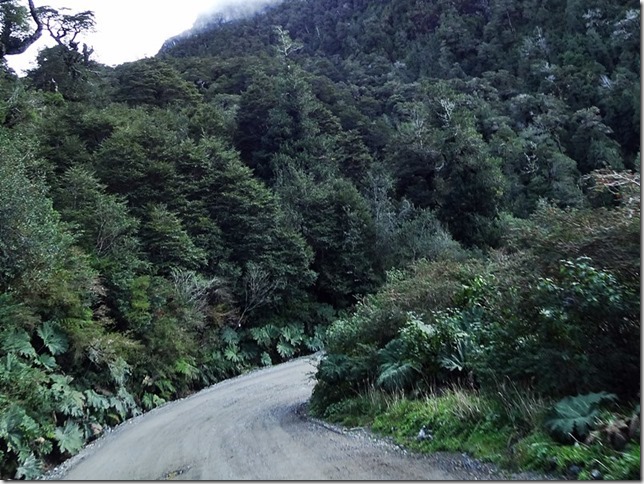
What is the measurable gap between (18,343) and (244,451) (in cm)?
747

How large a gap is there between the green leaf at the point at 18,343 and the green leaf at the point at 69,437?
6.34 feet

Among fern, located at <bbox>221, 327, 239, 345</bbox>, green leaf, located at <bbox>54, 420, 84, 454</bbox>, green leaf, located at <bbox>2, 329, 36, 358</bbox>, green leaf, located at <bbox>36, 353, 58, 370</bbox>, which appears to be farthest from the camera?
fern, located at <bbox>221, 327, 239, 345</bbox>

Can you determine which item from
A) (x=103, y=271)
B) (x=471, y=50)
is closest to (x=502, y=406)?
(x=103, y=271)

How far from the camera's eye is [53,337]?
13.3m

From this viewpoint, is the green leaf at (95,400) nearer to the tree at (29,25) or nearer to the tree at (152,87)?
the tree at (29,25)

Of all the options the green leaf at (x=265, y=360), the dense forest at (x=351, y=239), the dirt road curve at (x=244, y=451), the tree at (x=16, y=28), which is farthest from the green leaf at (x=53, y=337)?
the tree at (x=16, y=28)

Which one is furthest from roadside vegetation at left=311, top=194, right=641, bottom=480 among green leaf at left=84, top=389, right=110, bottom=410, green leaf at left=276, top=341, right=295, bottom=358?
green leaf at left=276, top=341, right=295, bottom=358

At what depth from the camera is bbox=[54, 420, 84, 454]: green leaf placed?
452 inches

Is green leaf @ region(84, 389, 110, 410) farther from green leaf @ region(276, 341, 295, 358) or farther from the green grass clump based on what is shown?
green leaf @ region(276, 341, 295, 358)

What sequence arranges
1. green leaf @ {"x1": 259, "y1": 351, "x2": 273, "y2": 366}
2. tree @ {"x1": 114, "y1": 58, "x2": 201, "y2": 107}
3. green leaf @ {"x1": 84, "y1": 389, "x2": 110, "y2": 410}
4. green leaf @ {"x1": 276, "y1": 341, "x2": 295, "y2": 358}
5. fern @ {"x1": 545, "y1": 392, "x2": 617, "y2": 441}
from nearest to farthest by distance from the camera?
fern @ {"x1": 545, "y1": 392, "x2": 617, "y2": 441}
green leaf @ {"x1": 84, "y1": 389, "x2": 110, "y2": 410}
green leaf @ {"x1": 259, "y1": 351, "x2": 273, "y2": 366}
green leaf @ {"x1": 276, "y1": 341, "x2": 295, "y2": 358}
tree @ {"x1": 114, "y1": 58, "x2": 201, "y2": 107}

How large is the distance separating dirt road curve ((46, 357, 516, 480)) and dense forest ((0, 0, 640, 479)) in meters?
0.65

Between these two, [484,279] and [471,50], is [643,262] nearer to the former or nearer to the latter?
[484,279]

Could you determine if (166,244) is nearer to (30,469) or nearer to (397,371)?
(30,469)

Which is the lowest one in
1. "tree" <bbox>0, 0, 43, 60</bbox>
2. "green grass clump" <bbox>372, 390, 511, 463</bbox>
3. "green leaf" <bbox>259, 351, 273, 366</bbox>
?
"green leaf" <bbox>259, 351, 273, 366</bbox>
